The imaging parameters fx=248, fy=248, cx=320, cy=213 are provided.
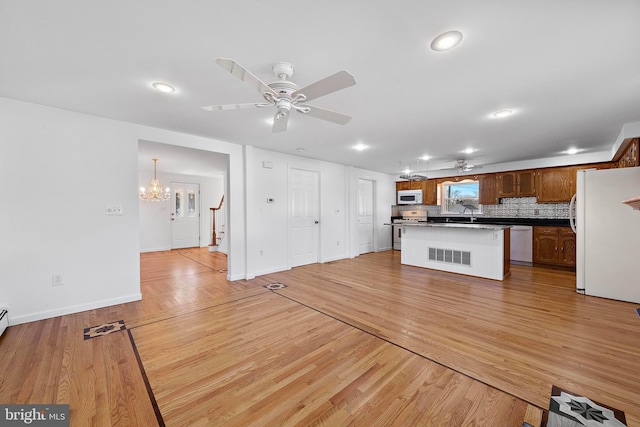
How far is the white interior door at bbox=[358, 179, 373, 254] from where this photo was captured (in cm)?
758

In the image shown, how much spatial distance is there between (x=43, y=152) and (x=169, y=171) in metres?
5.35

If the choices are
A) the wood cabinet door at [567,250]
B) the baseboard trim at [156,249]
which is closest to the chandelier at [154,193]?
the baseboard trim at [156,249]

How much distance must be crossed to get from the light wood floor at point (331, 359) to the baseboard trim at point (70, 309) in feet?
0.39

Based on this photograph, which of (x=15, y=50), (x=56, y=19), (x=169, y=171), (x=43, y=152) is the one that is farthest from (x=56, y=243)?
(x=169, y=171)

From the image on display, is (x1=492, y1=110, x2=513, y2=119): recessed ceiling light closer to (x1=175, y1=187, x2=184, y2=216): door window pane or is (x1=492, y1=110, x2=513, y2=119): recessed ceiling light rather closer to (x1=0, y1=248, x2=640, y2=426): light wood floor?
(x1=0, y1=248, x2=640, y2=426): light wood floor

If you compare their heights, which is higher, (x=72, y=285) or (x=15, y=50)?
(x=15, y=50)

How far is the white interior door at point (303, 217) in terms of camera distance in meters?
5.77

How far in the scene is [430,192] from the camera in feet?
25.7

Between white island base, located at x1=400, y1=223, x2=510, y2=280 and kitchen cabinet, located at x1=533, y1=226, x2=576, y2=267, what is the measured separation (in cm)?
160

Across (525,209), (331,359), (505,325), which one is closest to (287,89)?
(331,359)

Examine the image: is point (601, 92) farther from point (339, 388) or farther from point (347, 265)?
point (347, 265)

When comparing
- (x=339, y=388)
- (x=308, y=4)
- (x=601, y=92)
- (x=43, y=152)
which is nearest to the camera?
(x=308, y=4)

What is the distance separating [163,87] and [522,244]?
7576 millimetres

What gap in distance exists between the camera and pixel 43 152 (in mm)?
2963
